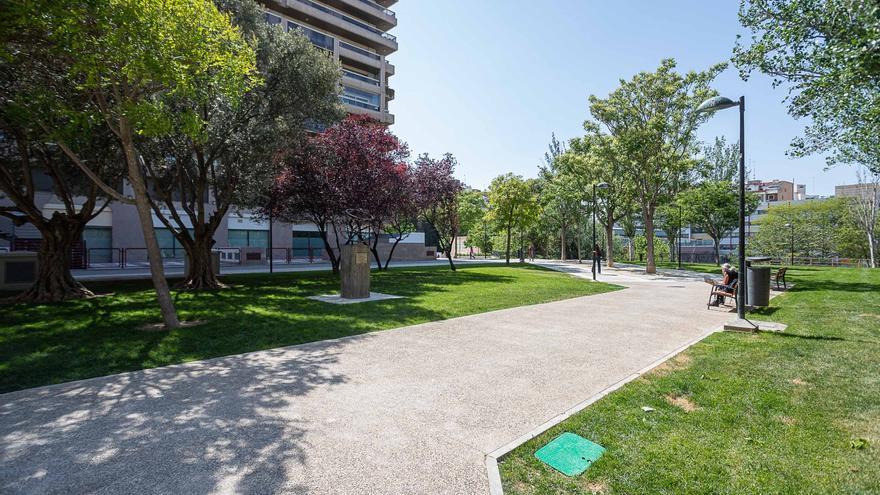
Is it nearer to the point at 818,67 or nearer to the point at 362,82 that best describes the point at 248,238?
the point at 362,82

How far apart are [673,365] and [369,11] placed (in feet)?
180

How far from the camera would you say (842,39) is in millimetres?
11352

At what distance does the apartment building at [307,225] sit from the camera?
95.8 feet

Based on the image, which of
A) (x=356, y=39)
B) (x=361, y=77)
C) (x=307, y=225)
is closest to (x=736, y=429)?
(x=307, y=225)

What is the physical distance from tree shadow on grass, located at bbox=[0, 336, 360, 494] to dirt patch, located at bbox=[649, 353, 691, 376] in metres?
4.56

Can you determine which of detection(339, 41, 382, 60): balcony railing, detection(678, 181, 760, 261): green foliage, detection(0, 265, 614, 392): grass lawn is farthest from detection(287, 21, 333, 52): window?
detection(678, 181, 760, 261): green foliage

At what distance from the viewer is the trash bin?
35.8 feet

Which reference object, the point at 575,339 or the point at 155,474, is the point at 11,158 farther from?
the point at 575,339

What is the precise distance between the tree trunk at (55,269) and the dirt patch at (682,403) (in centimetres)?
1651

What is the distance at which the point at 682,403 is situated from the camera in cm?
478

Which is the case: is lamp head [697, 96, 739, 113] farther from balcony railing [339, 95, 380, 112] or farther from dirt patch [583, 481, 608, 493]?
balcony railing [339, 95, 380, 112]

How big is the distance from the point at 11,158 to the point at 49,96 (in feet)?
32.6

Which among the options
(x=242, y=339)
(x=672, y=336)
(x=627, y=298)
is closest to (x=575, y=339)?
(x=672, y=336)

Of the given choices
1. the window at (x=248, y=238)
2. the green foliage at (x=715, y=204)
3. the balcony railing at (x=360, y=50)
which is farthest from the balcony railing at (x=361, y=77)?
the green foliage at (x=715, y=204)
